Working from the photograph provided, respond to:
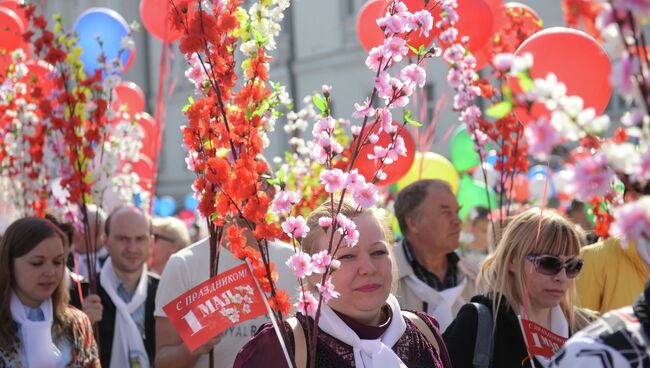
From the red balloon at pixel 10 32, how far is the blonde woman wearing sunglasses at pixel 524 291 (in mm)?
4494

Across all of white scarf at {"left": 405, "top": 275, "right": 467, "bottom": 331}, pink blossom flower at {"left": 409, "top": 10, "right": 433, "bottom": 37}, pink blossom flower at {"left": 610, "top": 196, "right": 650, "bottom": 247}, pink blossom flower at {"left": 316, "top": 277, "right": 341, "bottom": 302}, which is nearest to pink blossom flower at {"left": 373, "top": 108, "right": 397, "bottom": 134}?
pink blossom flower at {"left": 409, "top": 10, "right": 433, "bottom": 37}

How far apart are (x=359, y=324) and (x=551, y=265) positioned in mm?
958

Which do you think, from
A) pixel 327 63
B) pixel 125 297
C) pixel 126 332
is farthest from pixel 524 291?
pixel 327 63

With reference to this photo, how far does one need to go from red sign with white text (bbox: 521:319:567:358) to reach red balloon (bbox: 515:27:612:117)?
0.98 m

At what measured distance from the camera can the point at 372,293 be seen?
2.87 metres

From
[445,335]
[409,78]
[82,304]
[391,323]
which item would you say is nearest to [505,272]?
[445,335]

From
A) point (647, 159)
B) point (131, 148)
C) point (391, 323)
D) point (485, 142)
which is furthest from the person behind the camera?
point (131, 148)

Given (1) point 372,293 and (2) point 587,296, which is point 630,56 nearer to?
(1) point 372,293

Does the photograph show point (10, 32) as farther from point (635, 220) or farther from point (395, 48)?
point (635, 220)

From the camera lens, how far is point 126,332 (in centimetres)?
504

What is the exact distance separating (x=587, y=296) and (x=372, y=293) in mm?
1733

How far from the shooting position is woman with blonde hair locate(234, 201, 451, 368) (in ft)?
9.12

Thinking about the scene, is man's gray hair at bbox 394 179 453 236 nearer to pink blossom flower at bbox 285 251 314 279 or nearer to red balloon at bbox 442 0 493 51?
red balloon at bbox 442 0 493 51

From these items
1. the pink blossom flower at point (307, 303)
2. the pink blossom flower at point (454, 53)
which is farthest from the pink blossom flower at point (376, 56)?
the pink blossom flower at point (454, 53)
